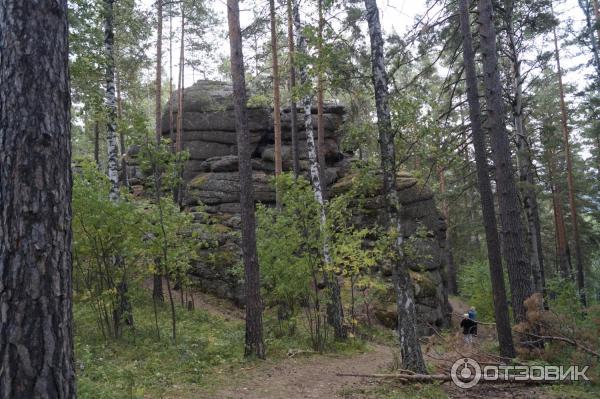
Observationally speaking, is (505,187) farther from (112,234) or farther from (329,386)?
(112,234)

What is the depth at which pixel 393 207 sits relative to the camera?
8141 millimetres

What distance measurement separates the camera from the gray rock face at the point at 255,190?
671 inches

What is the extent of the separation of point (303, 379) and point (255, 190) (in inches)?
551

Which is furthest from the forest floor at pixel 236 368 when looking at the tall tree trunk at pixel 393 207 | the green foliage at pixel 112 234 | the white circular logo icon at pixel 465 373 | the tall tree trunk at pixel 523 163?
the tall tree trunk at pixel 523 163

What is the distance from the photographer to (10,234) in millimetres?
2729

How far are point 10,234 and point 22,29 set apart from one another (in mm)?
1477

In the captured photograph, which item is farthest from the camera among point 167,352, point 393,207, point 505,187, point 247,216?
point 247,216

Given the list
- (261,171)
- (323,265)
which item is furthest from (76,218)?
(261,171)

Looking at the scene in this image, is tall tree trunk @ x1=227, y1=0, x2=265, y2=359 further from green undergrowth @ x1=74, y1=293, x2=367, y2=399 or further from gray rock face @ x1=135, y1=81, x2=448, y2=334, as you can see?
gray rock face @ x1=135, y1=81, x2=448, y2=334

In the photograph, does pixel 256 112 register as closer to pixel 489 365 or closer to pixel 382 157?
pixel 382 157

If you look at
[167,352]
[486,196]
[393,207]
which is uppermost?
[486,196]

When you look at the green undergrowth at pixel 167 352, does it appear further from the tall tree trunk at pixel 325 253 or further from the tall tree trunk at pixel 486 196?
the tall tree trunk at pixel 486 196

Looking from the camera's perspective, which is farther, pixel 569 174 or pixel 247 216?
pixel 569 174

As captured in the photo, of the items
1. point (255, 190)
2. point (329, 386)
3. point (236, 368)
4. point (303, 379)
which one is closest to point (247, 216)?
point (236, 368)
